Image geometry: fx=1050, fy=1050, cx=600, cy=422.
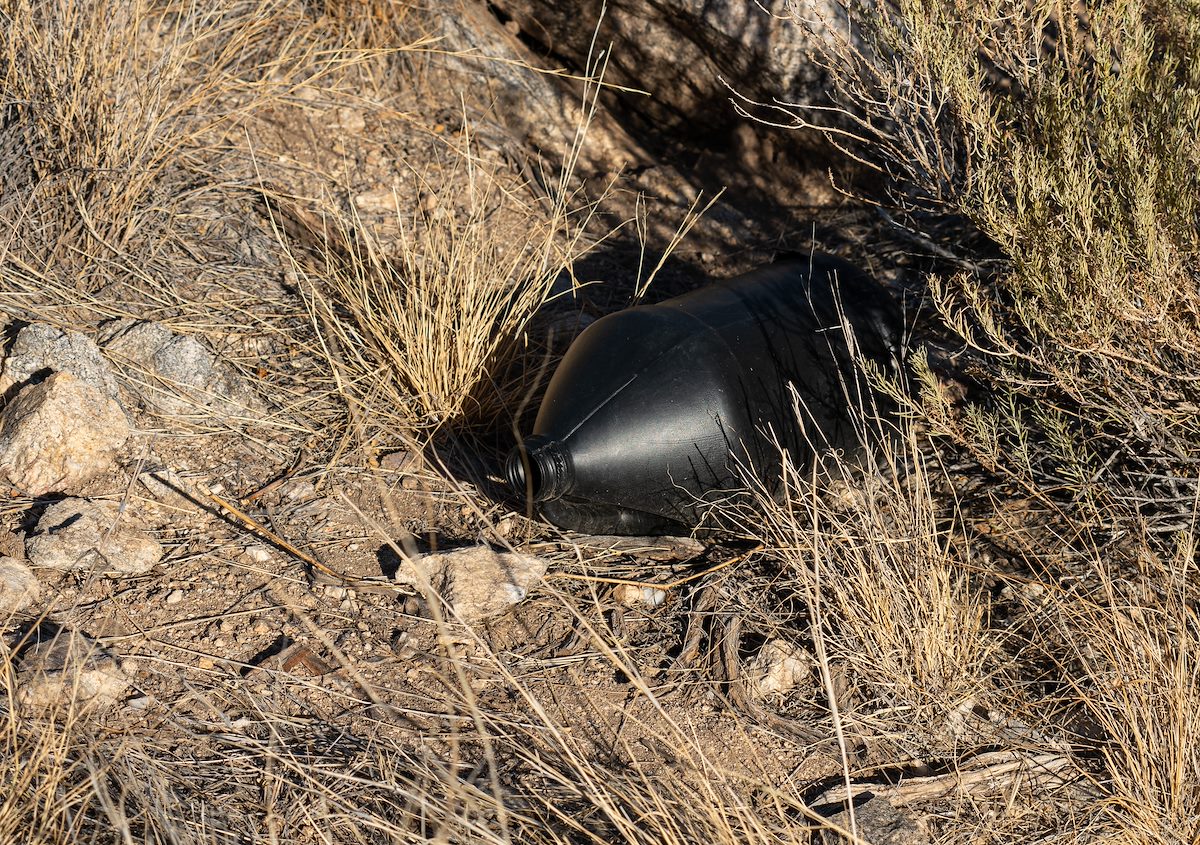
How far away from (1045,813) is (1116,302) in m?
1.16

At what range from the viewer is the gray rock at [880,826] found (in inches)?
82.7

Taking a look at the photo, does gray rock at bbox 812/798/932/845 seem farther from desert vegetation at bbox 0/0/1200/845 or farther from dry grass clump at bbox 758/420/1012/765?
dry grass clump at bbox 758/420/1012/765

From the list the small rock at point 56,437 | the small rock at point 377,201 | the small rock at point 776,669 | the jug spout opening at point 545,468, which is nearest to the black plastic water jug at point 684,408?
the jug spout opening at point 545,468

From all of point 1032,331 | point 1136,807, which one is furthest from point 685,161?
point 1136,807

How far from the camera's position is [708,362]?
2766 mm

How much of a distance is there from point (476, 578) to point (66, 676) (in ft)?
3.07

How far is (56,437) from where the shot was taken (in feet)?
9.21

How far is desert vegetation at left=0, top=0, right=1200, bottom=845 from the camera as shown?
215 cm

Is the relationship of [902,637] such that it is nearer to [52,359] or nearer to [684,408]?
[684,408]

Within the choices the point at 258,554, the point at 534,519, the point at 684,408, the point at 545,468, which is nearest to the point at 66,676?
the point at 258,554

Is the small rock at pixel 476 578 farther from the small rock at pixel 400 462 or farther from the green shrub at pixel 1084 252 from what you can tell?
the green shrub at pixel 1084 252

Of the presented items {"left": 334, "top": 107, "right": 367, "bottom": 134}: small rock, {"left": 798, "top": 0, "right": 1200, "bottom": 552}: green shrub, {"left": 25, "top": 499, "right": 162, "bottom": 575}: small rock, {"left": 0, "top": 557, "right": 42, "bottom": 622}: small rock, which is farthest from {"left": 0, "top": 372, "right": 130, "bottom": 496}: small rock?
{"left": 798, "top": 0, "right": 1200, "bottom": 552}: green shrub

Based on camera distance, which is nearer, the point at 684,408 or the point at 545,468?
the point at 545,468

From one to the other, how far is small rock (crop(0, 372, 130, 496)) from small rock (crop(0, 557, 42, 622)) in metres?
0.32
